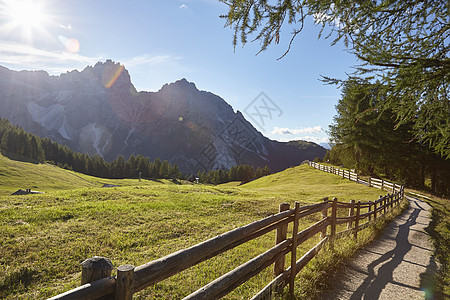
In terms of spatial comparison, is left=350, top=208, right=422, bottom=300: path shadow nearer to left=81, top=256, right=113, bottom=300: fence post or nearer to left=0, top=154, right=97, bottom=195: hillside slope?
left=81, top=256, right=113, bottom=300: fence post

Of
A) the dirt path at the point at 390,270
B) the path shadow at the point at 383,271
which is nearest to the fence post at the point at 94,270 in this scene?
the dirt path at the point at 390,270

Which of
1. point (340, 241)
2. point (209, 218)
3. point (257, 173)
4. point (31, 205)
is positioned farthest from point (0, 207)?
point (257, 173)

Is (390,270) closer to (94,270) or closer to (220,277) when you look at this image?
(220,277)

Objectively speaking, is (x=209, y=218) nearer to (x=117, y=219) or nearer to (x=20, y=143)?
(x=117, y=219)

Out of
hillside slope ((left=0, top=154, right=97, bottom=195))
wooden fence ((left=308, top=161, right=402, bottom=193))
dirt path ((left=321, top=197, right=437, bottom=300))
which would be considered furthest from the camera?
hillside slope ((left=0, top=154, right=97, bottom=195))

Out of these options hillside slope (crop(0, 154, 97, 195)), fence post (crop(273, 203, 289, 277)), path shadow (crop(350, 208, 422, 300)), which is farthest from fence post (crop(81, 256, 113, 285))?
hillside slope (crop(0, 154, 97, 195))

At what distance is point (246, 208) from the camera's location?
15.3 meters

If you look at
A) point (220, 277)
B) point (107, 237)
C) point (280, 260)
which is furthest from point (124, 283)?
point (107, 237)

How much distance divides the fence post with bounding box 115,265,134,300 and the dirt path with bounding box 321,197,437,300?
15.3ft

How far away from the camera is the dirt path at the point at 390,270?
18.0 feet

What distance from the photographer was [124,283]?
2.01m

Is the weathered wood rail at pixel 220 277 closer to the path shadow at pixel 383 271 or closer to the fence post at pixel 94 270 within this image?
the fence post at pixel 94 270

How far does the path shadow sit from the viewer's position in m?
5.44

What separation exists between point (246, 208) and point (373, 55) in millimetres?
12356
